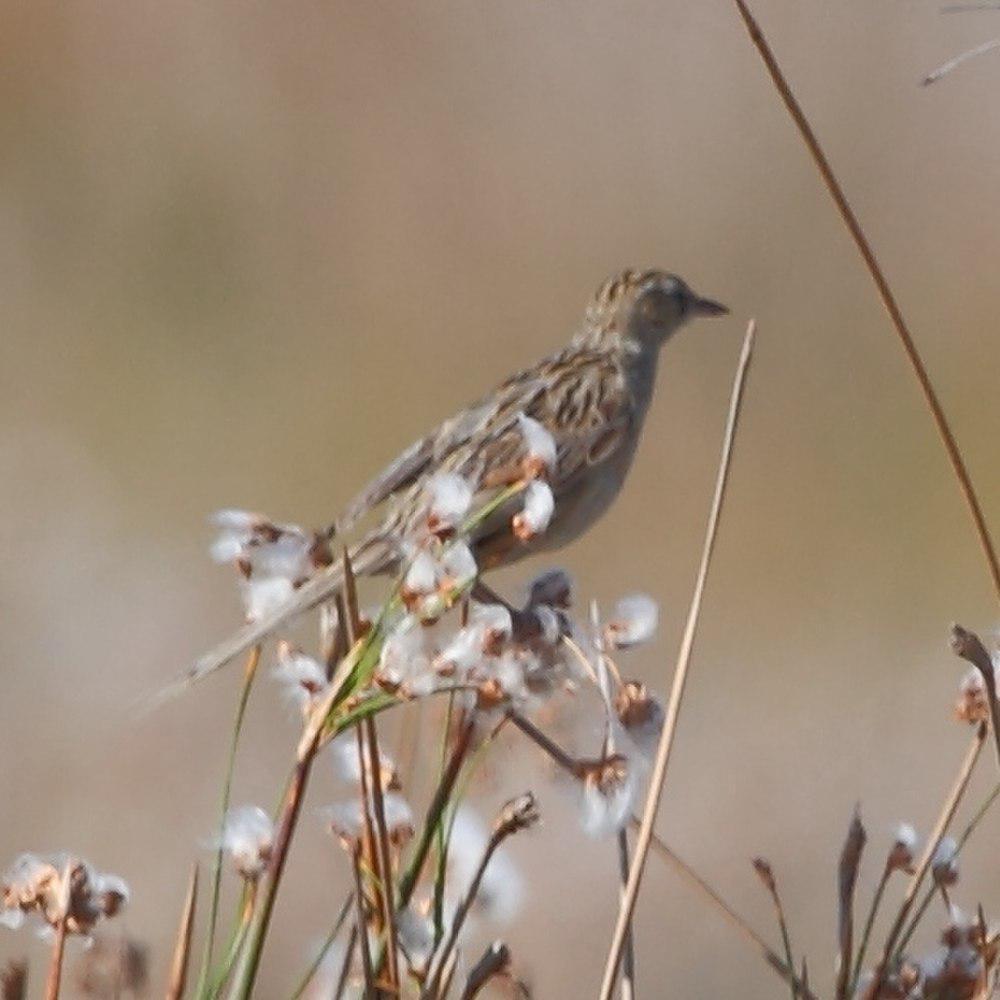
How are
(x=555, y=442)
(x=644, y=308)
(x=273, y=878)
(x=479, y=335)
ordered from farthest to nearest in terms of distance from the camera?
(x=479, y=335) < (x=644, y=308) < (x=555, y=442) < (x=273, y=878)

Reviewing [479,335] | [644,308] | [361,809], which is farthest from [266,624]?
[479,335]

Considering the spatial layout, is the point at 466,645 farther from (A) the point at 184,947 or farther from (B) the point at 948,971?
(B) the point at 948,971

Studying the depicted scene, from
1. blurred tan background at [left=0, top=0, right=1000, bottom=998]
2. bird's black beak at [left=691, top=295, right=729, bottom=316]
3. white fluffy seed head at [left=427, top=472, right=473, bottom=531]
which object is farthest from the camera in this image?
blurred tan background at [left=0, top=0, right=1000, bottom=998]

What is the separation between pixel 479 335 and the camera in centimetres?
587

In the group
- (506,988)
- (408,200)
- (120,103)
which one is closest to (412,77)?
(408,200)

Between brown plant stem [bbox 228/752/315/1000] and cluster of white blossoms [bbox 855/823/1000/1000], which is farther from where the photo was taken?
cluster of white blossoms [bbox 855/823/1000/1000]

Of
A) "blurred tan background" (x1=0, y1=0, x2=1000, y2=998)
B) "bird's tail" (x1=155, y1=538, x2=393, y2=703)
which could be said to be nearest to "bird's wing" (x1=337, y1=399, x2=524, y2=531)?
"bird's tail" (x1=155, y1=538, x2=393, y2=703)

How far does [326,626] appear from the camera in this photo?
2.03 m

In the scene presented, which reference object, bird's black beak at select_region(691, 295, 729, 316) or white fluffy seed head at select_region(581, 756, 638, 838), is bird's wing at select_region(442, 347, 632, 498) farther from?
white fluffy seed head at select_region(581, 756, 638, 838)

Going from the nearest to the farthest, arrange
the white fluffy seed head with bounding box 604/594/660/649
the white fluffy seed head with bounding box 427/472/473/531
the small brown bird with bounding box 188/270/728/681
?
the white fluffy seed head with bounding box 427/472/473/531 < the white fluffy seed head with bounding box 604/594/660/649 < the small brown bird with bounding box 188/270/728/681

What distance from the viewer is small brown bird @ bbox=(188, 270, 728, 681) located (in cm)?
225

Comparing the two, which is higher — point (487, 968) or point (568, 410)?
point (568, 410)

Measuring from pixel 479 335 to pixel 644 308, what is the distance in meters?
2.25

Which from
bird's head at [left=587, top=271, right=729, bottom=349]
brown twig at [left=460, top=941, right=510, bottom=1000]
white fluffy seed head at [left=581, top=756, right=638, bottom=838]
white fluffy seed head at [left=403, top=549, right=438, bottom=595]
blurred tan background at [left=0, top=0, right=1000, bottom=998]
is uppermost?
blurred tan background at [left=0, top=0, right=1000, bottom=998]
